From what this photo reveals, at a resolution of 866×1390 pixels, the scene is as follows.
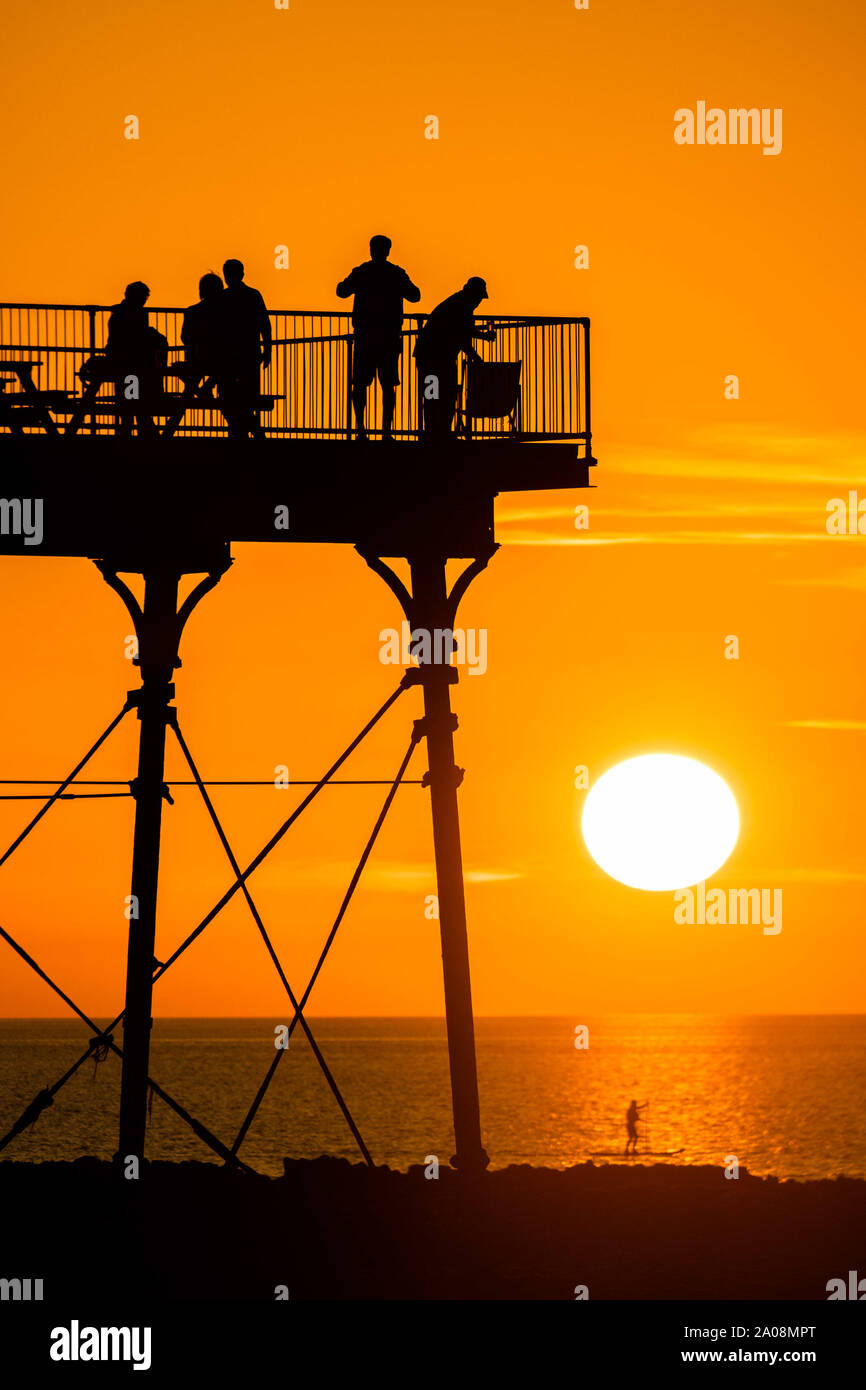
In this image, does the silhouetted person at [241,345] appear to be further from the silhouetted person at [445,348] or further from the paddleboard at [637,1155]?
the paddleboard at [637,1155]

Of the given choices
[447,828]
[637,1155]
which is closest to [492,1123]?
[637,1155]

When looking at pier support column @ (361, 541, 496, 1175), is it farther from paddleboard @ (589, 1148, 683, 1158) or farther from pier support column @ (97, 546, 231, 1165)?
paddleboard @ (589, 1148, 683, 1158)

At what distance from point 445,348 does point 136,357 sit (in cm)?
337

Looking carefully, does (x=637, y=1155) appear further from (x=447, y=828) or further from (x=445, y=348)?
(x=445, y=348)

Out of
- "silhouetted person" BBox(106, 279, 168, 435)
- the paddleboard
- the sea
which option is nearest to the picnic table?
"silhouetted person" BBox(106, 279, 168, 435)

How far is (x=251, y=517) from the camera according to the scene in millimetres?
25203

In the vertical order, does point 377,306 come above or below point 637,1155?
above

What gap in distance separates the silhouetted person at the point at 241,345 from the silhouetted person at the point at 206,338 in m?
0.07

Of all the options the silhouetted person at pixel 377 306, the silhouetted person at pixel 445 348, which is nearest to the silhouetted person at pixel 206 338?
the silhouetted person at pixel 377 306

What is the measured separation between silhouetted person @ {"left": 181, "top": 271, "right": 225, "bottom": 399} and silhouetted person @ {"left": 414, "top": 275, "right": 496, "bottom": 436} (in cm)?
221

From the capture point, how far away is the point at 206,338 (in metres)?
24.4

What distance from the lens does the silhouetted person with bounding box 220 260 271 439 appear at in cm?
2445
